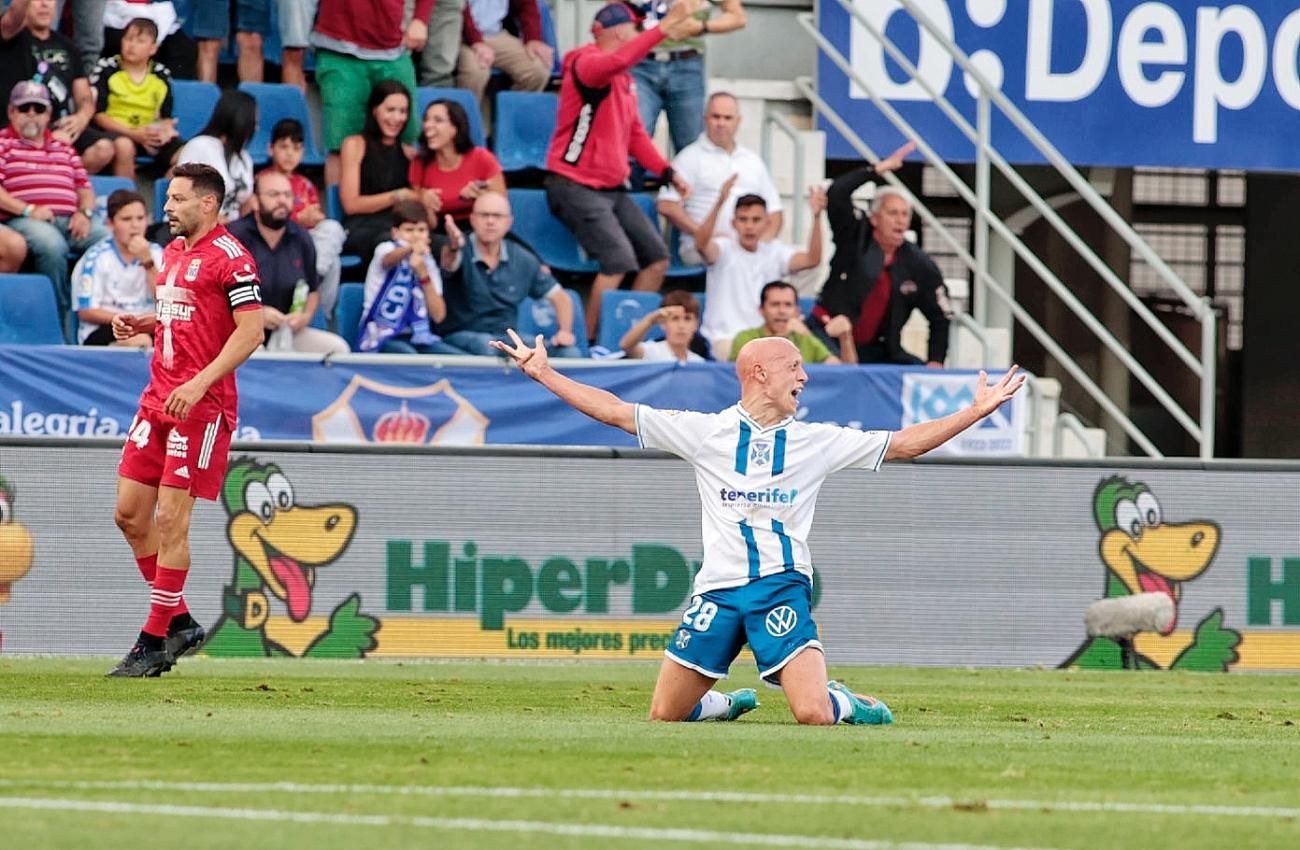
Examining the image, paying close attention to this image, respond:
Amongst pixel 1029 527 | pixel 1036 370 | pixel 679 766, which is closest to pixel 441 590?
pixel 1029 527

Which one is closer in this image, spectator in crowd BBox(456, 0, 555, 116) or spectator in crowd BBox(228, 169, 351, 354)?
spectator in crowd BBox(228, 169, 351, 354)

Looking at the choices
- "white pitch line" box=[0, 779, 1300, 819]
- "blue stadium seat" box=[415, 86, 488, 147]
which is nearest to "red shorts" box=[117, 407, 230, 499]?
"white pitch line" box=[0, 779, 1300, 819]

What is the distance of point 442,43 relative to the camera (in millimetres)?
18188

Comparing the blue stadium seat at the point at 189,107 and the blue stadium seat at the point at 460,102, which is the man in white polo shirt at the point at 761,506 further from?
the blue stadium seat at the point at 460,102

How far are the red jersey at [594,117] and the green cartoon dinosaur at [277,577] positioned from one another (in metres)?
4.34

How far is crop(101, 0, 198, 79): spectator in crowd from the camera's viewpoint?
16828mm

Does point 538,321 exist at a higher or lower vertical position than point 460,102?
lower

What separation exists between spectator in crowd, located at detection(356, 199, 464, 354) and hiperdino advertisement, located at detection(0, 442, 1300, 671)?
1.77 meters

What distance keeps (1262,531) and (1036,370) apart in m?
8.84

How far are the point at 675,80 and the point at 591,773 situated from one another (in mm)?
12407

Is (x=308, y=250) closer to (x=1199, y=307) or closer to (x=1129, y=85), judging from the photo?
(x=1199, y=307)

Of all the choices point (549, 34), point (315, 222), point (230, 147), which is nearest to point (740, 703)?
point (315, 222)

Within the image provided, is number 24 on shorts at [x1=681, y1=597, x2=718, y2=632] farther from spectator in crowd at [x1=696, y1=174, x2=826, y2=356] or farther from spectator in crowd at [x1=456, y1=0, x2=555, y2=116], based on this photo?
spectator in crowd at [x1=456, y1=0, x2=555, y2=116]

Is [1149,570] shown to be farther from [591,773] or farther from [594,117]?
[591,773]
